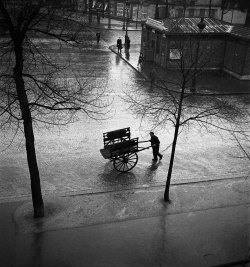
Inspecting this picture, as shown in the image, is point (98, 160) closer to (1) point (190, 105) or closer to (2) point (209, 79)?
(1) point (190, 105)

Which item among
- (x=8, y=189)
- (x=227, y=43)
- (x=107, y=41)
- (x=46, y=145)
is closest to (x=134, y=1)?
(x=107, y=41)

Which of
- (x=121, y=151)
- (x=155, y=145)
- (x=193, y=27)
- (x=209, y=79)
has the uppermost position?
(x=193, y=27)

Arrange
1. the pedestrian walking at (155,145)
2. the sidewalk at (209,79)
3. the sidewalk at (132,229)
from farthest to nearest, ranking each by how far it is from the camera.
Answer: the sidewalk at (209,79) < the pedestrian walking at (155,145) < the sidewalk at (132,229)

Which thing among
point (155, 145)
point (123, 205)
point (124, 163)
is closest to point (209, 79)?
point (155, 145)

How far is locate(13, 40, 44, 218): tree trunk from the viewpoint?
9.02 meters

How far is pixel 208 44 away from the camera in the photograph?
94.7ft

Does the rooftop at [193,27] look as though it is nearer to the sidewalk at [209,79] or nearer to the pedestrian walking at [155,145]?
the sidewalk at [209,79]

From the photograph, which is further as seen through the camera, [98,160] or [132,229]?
[98,160]

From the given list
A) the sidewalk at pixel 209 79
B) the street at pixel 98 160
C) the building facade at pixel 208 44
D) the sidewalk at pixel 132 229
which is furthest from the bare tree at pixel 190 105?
the sidewalk at pixel 132 229

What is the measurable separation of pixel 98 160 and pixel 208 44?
18410mm

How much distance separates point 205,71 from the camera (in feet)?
94.7

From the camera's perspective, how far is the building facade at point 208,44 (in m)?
26.9

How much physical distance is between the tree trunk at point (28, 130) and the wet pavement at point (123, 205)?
54 centimetres

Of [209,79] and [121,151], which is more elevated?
[121,151]
